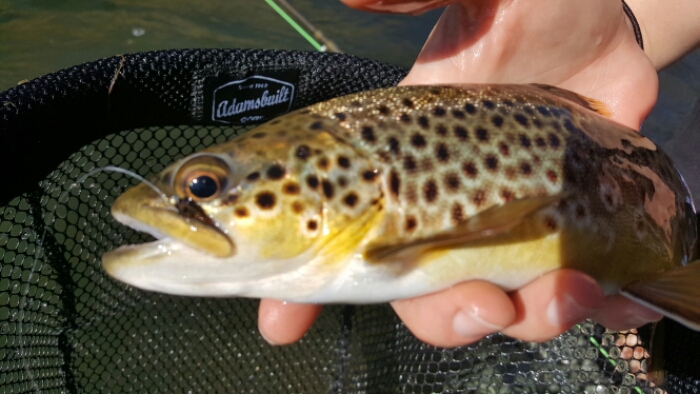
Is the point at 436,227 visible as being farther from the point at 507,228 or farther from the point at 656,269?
A: the point at 656,269

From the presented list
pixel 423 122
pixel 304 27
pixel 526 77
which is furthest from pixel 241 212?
pixel 304 27

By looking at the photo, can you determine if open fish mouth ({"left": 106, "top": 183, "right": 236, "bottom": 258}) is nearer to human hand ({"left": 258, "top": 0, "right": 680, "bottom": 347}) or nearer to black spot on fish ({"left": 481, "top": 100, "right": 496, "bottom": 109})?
human hand ({"left": 258, "top": 0, "right": 680, "bottom": 347})

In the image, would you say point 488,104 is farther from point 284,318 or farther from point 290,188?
point 284,318

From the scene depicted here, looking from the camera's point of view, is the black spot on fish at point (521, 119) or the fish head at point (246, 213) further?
the black spot on fish at point (521, 119)

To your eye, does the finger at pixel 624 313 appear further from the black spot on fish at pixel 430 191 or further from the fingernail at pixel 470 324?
the black spot on fish at pixel 430 191

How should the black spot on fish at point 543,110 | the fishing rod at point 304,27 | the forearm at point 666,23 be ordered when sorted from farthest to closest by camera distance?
1. the fishing rod at point 304,27
2. the forearm at point 666,23
3. the black spot on fish at point 543,110

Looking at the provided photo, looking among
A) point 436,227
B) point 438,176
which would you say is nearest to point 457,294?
point 436,227

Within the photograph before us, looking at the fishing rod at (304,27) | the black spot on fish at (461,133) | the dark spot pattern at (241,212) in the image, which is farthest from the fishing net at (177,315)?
the fishing rod at (304,27)
